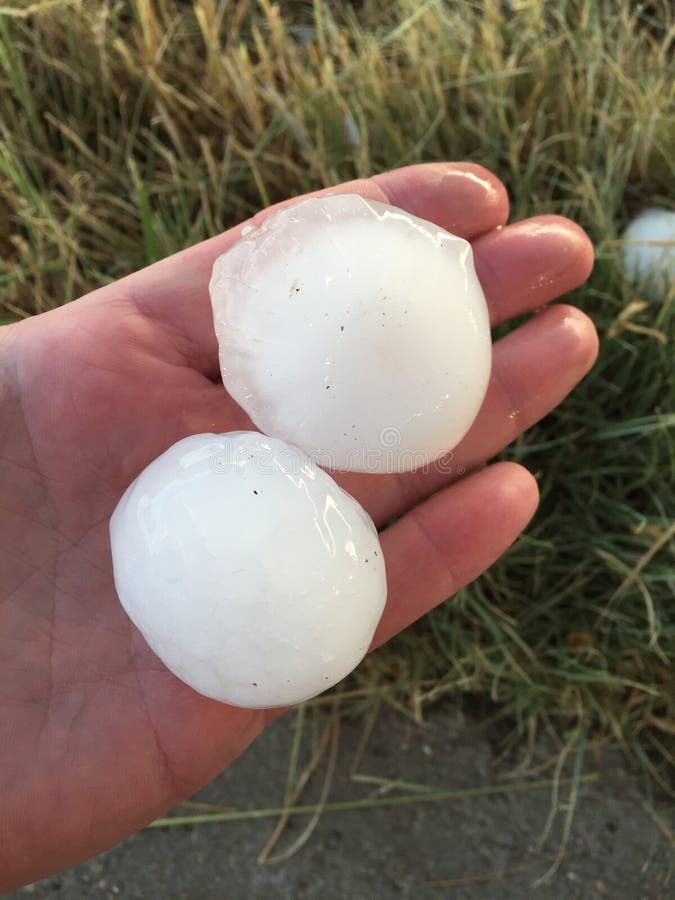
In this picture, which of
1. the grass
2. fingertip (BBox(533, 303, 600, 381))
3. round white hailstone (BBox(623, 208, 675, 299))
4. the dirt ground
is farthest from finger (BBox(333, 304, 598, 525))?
the dirt ground

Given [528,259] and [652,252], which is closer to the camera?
[528,259]

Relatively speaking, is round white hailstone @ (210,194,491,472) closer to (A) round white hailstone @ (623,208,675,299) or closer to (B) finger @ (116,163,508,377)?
(B) finger @ (116,163,508,377)

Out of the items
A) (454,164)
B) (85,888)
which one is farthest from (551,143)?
(85,888)

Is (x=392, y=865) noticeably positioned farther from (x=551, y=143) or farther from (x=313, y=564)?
(x=551, y=143)

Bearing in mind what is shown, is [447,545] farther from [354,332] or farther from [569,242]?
[569,242]

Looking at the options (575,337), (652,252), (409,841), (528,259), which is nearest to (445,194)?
(528,259)
